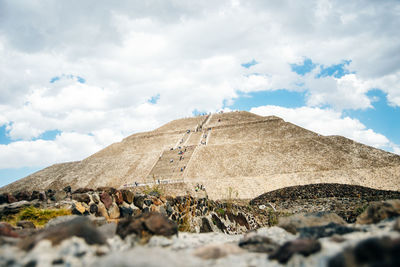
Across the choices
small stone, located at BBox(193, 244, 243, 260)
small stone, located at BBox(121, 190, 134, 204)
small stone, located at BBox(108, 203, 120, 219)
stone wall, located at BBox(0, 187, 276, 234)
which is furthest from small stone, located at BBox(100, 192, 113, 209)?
small stone, located at BBox(193, 244, 243, 260)

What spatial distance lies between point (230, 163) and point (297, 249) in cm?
3957

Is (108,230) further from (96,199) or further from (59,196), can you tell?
(59,196)

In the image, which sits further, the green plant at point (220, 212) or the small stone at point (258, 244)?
the green plant at point (220, 212)

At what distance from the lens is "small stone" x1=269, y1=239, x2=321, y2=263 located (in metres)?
3.31

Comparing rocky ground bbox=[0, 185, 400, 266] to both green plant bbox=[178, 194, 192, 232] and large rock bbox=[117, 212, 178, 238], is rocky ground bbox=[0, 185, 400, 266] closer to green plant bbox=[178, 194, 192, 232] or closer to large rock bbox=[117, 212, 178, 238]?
large rock bbox=[117, 212, 178, 238]

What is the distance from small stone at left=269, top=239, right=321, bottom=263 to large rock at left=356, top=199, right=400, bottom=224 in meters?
2.53

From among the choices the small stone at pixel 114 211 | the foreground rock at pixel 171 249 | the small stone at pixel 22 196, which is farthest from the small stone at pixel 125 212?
the small stone at pixel 22 196

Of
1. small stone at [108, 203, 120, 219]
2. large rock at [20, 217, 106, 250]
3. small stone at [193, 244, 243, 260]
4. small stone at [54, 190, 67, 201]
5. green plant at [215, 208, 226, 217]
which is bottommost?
green plant at [215, 208, 226, 217]

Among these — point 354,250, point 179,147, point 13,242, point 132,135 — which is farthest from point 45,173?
point 354,250

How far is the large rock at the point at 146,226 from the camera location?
4.62 meters

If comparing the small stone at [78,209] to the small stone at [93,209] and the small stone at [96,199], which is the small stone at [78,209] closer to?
the small stone at [93,209]

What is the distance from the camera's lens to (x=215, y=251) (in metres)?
4.04

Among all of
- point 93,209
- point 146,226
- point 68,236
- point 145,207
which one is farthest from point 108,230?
point 145,207

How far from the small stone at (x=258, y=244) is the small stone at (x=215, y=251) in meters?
0.26
